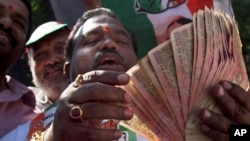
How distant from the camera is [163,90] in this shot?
1.34 metres

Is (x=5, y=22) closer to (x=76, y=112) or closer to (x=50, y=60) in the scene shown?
(x=50, y=60)

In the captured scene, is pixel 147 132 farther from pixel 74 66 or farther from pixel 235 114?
pixel 74 66

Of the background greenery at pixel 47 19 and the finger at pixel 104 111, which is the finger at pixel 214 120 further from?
the background greenery at pixel 47 19

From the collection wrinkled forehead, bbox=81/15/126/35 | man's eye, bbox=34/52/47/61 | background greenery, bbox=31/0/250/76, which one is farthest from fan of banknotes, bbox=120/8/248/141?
background greenery, bbox=31/0/250/76

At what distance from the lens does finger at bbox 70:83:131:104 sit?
1269 millimetres

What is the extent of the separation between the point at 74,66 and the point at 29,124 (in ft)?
0.90

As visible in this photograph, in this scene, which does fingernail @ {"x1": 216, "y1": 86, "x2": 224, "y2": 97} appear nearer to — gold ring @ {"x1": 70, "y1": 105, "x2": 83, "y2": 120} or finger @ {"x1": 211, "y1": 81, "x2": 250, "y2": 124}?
finger @ {"x1": 211, "y1": 81, "x2": 250, "y2": 124}

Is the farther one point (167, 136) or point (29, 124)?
point (29, 124)

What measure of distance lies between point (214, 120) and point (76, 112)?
1.05ft

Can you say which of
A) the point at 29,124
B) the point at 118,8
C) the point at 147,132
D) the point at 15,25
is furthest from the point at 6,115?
the point at 147,132

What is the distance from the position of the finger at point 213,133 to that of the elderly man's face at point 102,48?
486 millimetres

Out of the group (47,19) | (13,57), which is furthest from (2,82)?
(47,19)

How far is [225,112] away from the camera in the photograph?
4.48 ft

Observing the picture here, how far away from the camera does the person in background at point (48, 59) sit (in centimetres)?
292
